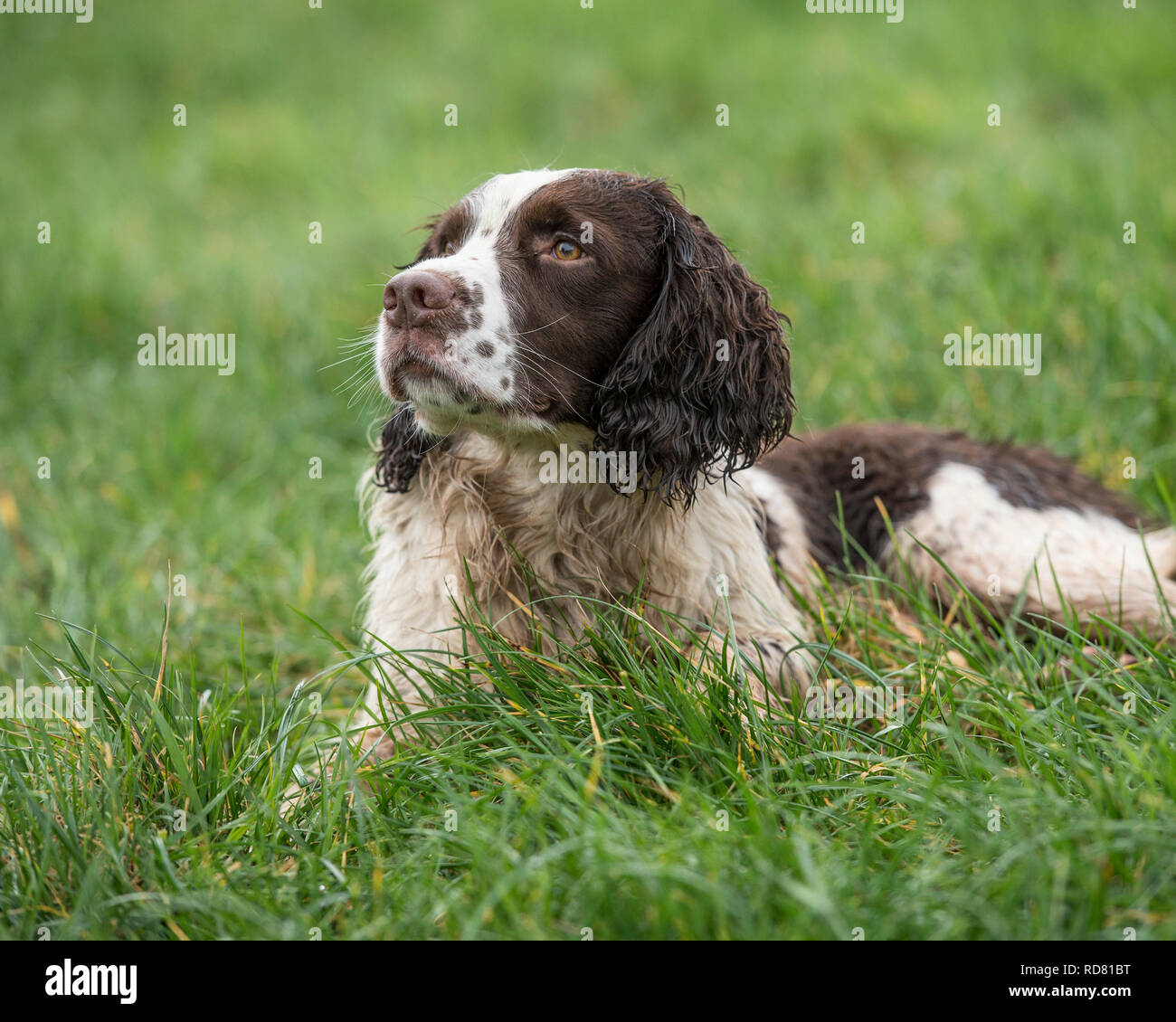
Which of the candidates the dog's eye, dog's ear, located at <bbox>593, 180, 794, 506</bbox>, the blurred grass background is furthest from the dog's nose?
the blurred grass background

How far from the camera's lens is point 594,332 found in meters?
Answer: 3.44

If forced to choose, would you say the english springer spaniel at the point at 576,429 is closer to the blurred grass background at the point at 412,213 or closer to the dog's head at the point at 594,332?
the dog's head at the point at 594,332

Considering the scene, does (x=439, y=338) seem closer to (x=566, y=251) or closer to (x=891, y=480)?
(x=566, y=251)

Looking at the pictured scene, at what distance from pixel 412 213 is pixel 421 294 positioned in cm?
614

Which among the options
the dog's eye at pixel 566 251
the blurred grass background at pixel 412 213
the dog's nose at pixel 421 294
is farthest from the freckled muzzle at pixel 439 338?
the blurred grass background at pixel 412 213

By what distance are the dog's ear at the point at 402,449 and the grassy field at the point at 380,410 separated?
24.1 inches

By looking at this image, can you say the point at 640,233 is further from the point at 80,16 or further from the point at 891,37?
the point at 80,16

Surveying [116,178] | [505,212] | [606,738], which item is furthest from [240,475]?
[116,178]

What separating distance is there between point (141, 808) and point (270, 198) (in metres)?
8.12

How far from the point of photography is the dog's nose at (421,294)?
10.4ft

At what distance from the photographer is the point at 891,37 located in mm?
11008

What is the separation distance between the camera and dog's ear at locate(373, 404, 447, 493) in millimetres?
3740

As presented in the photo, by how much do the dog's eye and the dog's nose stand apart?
377 millimetres

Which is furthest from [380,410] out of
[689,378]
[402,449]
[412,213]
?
[412,213]
